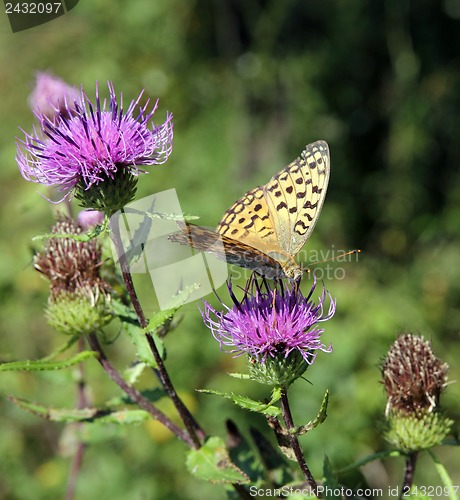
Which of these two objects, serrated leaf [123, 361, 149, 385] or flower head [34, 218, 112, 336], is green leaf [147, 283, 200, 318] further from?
serrated leaf [123, 361, 149, 385]

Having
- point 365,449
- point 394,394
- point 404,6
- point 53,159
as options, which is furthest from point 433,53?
point 53,159

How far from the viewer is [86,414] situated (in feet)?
9.00

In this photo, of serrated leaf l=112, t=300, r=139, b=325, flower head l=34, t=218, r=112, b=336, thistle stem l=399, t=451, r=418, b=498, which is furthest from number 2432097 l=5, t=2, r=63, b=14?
thistle stem l=399, t=451, r=418, b=498

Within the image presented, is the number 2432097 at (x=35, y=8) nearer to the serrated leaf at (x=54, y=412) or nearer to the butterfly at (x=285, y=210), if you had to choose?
the butterfly at (x=285, y=210)

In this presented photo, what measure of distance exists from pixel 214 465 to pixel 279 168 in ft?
17.9

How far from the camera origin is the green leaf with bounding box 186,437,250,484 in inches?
93.9

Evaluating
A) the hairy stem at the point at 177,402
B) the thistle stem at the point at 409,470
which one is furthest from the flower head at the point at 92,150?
the thistle stem at the point at 409,470

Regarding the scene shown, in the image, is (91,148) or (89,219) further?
(89,219)

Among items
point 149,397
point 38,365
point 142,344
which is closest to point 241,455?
point 149,397

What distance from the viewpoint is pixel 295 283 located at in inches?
98.2

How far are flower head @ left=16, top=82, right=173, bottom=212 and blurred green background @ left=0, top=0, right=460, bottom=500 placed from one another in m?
2.91

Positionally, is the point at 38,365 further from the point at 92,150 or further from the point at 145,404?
the point at 92,150

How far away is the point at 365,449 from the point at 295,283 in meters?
3.13

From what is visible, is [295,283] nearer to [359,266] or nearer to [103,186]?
[103,186]
